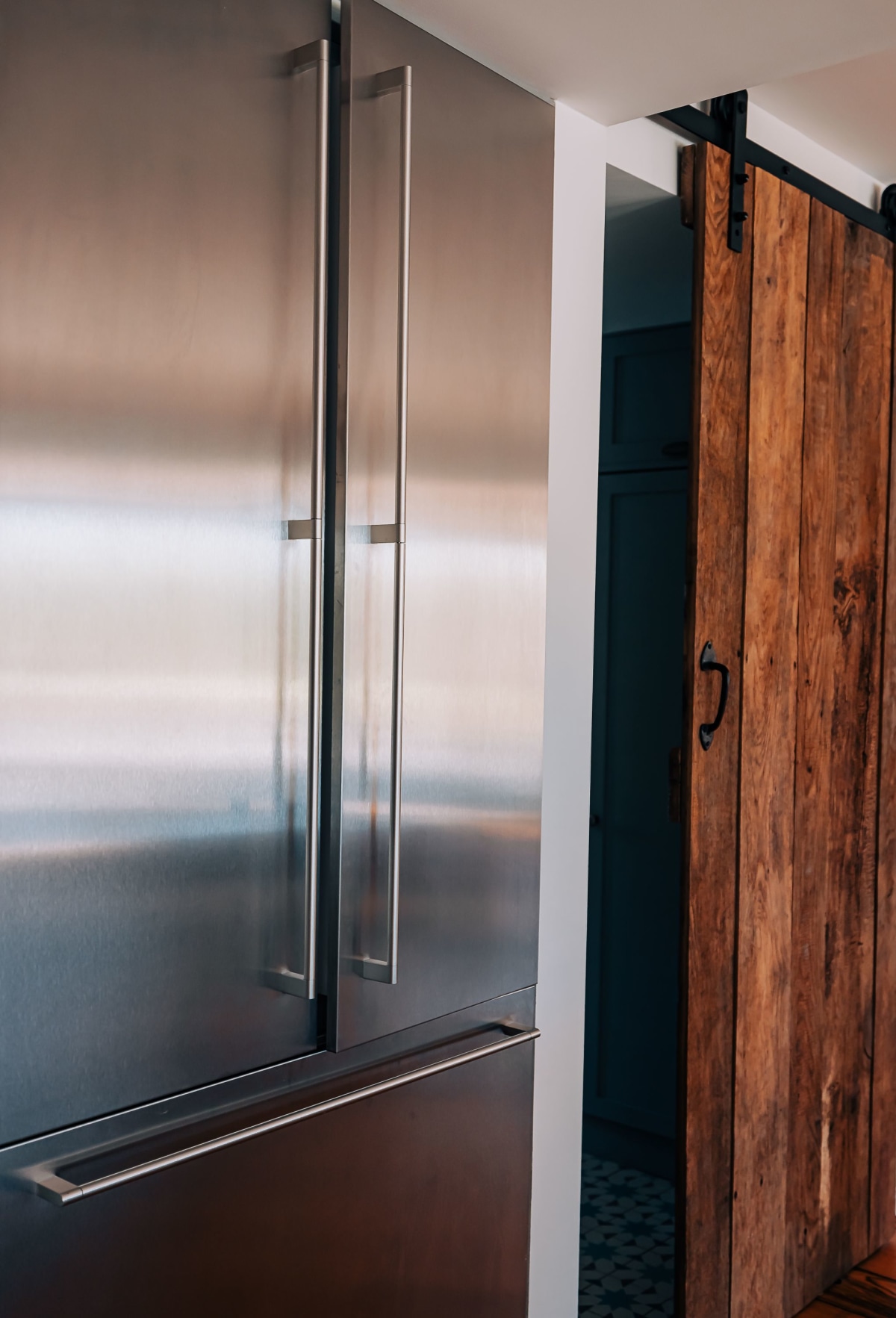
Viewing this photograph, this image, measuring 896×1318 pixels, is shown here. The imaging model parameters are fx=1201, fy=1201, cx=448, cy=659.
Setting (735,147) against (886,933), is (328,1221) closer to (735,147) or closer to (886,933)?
(886,933)

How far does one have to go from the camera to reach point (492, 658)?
5.72 feet

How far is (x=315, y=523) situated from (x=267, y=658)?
6.9 inches

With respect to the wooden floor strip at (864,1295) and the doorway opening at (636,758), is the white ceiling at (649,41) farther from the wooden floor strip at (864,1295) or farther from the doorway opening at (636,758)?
the wooden floor strip at (864,1295)

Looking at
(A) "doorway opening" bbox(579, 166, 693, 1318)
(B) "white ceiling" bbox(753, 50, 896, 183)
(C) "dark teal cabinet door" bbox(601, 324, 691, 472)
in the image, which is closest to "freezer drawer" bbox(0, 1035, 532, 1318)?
(A) "doorway opening" bbox(579, 166, 693, 1318)

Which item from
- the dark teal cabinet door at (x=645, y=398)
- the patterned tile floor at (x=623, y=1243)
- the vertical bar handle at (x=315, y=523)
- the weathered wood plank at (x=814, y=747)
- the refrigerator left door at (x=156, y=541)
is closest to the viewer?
the refrigerator left door at (x=156, y=541)

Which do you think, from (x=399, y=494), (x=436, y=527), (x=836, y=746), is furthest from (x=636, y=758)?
(x=399, y=494)

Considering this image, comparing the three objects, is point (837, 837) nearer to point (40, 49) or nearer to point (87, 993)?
point (87, 993)

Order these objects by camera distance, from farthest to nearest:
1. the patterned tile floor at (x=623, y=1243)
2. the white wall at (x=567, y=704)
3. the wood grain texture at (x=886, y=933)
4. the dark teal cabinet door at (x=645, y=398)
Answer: the dark teal cabinet door at (x=645, y=398), the wood grain texture at (x=886, y=933), the patterned tile floor at (x=623, y=1243), the white wall at (x=567, y=704)

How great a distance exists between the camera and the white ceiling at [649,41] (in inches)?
58.6

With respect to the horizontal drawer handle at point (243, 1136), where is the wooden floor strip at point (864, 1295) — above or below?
below

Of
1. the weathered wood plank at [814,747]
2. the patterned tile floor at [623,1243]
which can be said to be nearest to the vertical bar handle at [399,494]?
the weathered wood plank at [814,747]

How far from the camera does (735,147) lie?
2312mm

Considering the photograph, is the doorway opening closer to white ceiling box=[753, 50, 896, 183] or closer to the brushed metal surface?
white ceiling box=[753, 50, 896, 183]

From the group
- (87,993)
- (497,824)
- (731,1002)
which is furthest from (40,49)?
(731,1002)
